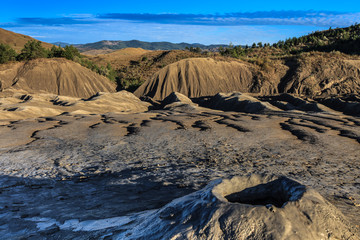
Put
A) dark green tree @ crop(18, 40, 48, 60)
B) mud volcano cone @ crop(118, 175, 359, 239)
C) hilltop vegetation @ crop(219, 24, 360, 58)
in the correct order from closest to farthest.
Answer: mud volcano cone @ crop(118, 175, 359, 239), dark green tree @ crop(18, 40, 48, 60), hilltop vegetation @ crop(219, 24, 360, 58)

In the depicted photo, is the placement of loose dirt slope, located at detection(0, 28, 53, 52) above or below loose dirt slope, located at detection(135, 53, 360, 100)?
above

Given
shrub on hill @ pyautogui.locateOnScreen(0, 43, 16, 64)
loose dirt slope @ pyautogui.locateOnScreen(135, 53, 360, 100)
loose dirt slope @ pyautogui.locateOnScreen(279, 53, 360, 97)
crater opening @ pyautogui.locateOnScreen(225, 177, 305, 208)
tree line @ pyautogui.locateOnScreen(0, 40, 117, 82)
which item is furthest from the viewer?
loose dirt slope @ pyautogui.locateOnScreen(135, 53, 360, 100)

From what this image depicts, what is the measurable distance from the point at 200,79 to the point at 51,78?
51.3ft

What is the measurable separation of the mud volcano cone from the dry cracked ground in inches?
23.3

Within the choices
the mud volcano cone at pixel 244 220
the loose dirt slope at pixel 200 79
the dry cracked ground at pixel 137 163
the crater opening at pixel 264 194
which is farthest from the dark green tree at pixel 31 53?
the crater opening at pixel 264 194

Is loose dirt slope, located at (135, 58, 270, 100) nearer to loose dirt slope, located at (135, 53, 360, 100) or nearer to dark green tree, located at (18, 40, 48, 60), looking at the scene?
loose dirt slope, located at (135, 53, 360, 100)

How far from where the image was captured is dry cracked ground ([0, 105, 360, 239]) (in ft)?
13.5

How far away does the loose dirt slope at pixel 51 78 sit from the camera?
27.9m

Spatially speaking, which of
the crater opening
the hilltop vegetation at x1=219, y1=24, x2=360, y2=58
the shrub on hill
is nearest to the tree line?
the shrub on hill

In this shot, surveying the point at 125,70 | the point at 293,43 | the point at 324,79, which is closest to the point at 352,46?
the point at 293,43

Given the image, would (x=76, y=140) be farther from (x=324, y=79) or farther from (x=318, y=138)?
(x=324, y=79)

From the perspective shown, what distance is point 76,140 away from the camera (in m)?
9.11

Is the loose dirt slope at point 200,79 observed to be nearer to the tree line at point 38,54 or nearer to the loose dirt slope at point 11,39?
the tree line at point 38,54

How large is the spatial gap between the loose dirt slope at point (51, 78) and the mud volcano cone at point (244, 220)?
27.5 meters
